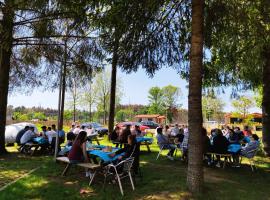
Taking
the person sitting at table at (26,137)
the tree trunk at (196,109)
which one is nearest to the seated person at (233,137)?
the tree trunk at (196,109)

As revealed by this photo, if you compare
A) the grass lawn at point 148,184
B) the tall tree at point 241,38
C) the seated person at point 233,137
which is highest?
the tall tree at point 241,38

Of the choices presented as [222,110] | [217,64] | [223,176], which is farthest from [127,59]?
[222,110]

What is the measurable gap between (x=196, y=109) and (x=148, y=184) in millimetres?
2207

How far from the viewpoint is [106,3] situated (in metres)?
7.57

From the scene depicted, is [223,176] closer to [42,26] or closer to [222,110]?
[42,26]

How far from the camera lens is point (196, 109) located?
666 centimetres

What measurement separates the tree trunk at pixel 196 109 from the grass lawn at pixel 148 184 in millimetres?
362

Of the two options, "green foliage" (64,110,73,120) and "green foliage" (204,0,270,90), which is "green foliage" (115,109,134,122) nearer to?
"green foliage" (64,110,73,120)

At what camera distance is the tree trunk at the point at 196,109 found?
21.6 feet

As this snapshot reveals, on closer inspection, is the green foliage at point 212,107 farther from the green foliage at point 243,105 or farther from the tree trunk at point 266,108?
the tree trunk at point 266,108

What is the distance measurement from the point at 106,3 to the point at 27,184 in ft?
15.6

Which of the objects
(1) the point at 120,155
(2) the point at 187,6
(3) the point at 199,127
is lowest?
(1) the point at 120,155

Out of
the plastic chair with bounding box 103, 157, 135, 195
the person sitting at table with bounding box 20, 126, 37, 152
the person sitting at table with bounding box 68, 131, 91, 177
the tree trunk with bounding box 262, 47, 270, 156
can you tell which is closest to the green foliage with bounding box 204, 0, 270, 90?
the tree trunk with bounding box 262, 47, 270, 156

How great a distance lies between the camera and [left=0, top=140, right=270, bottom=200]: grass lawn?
6.72 m
